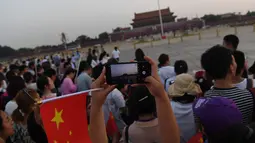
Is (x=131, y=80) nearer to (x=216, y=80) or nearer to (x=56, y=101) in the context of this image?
(x=56, y=101)

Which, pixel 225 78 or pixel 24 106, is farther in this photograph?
pixel 24 106

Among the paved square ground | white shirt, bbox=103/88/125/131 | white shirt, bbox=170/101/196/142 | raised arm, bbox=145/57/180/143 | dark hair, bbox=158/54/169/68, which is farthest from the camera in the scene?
the paved square ground

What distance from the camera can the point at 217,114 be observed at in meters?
1.54

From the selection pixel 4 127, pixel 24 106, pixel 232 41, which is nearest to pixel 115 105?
pixel 24 106

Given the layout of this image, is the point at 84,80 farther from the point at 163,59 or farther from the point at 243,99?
the point at 243,99

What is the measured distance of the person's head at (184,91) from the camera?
258 cm

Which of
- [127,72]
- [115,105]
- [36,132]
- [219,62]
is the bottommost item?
[115,105]

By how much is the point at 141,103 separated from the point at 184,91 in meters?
0.81

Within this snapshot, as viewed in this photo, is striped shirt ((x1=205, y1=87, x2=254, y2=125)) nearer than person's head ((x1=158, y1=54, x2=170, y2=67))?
Yes

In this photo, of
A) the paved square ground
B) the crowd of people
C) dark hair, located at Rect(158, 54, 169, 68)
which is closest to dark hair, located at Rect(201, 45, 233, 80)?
the crowd of people

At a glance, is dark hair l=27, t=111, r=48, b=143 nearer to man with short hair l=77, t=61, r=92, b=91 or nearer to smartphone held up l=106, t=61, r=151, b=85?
smartphone held up l=106, t=61, r=151, b=85

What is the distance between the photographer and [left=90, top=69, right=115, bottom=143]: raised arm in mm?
1510

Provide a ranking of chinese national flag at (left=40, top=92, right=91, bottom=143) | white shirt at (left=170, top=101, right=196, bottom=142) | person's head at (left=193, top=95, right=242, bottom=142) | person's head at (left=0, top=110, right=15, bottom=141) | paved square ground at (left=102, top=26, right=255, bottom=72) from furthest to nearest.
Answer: paved square ground at (left=102, top=26, right=255, bottom=72)
white shirt at (left=170, top=101, right=196, bottom=142)
person's head at (left=0, top=110, right=15, bottom=141)
chinese national flag at (left=40, top=92, right=91, bottom=143)
person's head at (left=193, top=95, right=242, bottom=142)

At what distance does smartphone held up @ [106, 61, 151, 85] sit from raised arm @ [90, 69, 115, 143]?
2.4 inches
